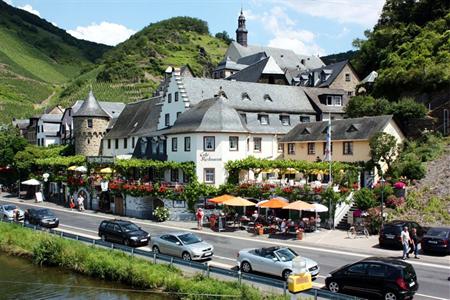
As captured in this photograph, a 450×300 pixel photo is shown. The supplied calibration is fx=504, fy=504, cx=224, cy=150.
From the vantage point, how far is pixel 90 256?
91.7 ft

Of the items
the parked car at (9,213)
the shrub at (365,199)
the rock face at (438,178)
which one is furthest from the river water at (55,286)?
the rock face at (438,178)

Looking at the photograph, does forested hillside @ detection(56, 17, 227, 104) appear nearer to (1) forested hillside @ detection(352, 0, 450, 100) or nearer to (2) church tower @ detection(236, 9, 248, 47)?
(2) church tower @ detection(236, 9, 248, 47)

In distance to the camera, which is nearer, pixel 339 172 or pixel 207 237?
pixel 207 237

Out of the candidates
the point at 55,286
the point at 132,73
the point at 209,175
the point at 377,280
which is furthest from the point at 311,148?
the point at 132,73

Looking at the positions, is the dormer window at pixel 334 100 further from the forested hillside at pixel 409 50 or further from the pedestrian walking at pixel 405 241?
the pedestrian walking at pixel 405 241

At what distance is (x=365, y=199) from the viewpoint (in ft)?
127

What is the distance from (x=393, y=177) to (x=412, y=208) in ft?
17.8

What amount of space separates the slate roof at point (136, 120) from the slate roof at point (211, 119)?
934 centimetres

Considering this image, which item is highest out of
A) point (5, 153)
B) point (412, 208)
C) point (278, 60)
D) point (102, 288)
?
point (278, 60)

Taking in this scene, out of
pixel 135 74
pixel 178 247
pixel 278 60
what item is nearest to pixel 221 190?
pixel 178 247

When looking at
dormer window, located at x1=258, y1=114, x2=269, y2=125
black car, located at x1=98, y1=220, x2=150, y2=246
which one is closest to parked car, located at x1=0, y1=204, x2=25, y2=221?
black car, located at x1=98, y1=220, x2=150, y2=246

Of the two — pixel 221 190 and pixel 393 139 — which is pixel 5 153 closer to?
pixel 221 190

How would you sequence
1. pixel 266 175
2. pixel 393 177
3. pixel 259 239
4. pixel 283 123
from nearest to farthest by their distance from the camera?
pixel 259 239 < pixel 393 177 < pixel 266 175 < pixel 283 123

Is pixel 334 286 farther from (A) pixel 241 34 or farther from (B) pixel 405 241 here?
(A) pixel 241 34
